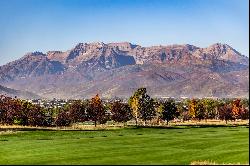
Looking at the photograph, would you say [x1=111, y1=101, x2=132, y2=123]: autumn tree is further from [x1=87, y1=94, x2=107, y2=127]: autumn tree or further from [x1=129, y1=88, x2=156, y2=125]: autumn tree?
[x1=87, y1=94, x2=107, y2=127]: autumn tree

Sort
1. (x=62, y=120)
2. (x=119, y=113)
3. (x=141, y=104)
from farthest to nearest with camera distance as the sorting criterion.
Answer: (x=119, y=113), (x=141, y=104), (x=62, y=120)

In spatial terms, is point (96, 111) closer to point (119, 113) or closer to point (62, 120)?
point (62, 120)

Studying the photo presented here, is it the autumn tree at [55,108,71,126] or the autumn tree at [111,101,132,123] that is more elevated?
the autumn tree at [111,101,132,123]

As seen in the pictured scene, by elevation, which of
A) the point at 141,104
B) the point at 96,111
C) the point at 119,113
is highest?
the point at 141,104

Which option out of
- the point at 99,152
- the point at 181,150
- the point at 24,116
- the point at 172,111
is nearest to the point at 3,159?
the point at 99,152

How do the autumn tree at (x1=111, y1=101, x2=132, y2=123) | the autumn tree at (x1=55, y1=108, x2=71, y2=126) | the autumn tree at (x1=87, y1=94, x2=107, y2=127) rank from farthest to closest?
the autumn tree at (x1=111, y1=101, x2=132, y2=123)
the autumn tree at (x1=87, y1=94, x2=107, y2=127)
the autumn tree at (x1=55, y1=108, x2=71, y2=126)

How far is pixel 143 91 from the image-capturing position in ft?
600

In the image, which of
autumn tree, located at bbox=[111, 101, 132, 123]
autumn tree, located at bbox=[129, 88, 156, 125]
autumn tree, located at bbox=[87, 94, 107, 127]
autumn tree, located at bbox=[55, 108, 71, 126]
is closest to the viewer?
autumn tree, located at bbox=[55, 108, 71, 126]

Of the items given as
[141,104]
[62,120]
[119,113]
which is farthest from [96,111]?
[141,104]

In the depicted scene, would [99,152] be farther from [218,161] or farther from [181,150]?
[218,161]

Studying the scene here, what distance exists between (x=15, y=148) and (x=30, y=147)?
6.73ft

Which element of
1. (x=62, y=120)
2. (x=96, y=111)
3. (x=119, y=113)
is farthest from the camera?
(x=119, y=113)

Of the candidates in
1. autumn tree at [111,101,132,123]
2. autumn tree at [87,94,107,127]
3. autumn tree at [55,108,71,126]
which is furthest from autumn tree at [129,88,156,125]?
autumn tree at [55,108,71,126]

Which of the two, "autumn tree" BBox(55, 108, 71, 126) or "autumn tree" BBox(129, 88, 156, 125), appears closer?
"autumn tree" BBox(55, 108, 71, 126)
